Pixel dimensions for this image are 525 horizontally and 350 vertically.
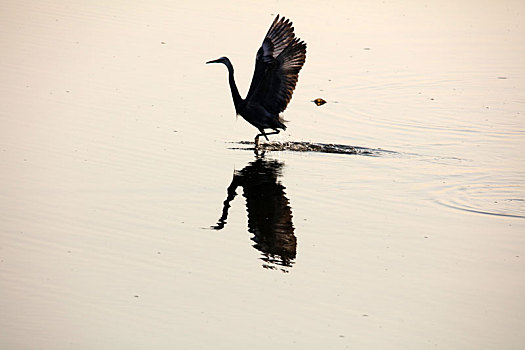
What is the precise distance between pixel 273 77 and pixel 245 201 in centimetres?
270

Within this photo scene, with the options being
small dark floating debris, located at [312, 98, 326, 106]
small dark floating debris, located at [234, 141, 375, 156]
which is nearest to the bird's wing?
small dark floating debris, located at [234, 141, 375, 156]

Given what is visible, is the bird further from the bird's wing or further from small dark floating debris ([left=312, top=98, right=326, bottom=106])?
small dark floating debris ([left=312, top=98, right=326, bottom=106])

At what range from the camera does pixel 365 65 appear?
1783 cm

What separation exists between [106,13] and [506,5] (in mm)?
11383

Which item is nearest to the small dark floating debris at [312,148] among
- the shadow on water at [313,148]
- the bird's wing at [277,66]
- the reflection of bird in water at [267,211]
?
the shadow on water at [313,148]

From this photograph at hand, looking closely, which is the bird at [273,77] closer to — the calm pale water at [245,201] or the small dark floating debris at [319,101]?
the calm pale water at [245,201]

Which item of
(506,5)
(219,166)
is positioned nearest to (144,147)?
(219,166)

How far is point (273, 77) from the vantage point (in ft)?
40.1

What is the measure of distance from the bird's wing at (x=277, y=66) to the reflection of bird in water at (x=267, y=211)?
962 mm

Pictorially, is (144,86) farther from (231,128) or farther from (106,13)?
(106,13)

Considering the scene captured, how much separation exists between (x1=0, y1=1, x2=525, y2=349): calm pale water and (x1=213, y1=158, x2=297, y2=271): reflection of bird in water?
3cm

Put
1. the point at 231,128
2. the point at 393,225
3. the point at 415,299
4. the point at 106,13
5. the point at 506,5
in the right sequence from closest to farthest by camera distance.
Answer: the point at 415,299 < the point at 393,225 < the point at 231,128 < the point at 106,13 < the point at 506,5

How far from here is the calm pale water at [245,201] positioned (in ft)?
22.9

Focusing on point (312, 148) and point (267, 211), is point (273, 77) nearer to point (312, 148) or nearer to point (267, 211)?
point (312, 148)
